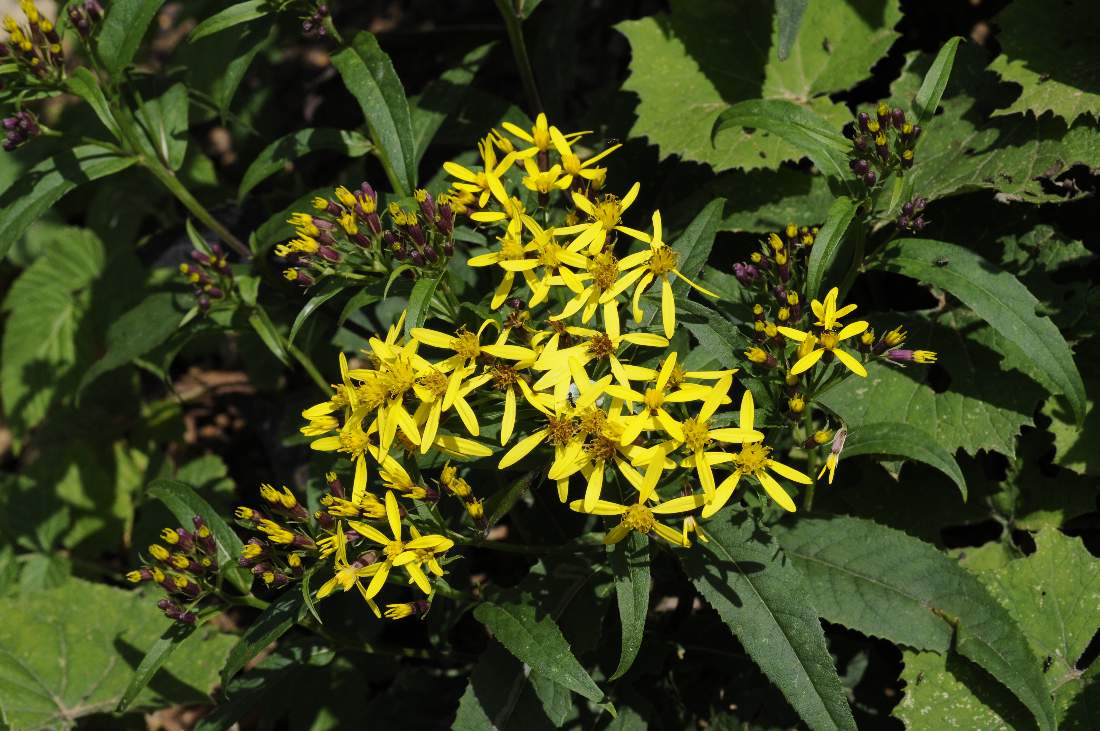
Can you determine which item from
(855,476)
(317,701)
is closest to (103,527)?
(317,701)

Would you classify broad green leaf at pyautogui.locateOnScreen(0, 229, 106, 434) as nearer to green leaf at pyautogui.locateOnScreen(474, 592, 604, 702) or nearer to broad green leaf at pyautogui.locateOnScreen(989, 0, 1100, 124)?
green leaf at pyautogui.locateOnScreen(474, 592, 604, 702)

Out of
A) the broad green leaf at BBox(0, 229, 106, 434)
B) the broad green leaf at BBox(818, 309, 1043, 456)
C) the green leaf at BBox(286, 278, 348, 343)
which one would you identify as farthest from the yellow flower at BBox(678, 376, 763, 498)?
the broad green leaf at BBox(0, 229, 106, 434)

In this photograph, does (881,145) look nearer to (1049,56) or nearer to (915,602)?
(1049,56)

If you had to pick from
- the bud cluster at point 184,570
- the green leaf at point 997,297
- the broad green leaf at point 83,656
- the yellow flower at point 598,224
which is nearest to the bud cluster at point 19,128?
the bud cluster at point 184,570

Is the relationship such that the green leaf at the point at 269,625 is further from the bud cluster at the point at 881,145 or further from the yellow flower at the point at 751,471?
the bud cluster at the point at 881,145

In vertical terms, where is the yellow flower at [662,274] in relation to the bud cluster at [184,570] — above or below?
above

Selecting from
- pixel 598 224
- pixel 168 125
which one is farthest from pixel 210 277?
pixel 598 224
